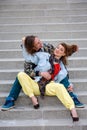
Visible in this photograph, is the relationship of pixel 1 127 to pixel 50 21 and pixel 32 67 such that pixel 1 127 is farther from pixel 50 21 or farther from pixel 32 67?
pixel 50 21

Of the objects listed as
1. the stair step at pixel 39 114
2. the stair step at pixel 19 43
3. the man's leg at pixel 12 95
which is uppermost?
the stair step at pixel 19 43

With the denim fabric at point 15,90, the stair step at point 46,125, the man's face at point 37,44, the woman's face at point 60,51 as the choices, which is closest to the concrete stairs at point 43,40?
the stair step at point 46,125

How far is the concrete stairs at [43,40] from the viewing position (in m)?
3.65

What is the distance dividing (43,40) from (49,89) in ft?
5.56

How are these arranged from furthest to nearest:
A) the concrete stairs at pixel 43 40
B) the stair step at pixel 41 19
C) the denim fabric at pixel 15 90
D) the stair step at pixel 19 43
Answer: the stair step at pixel 41 19
the stair step at pixel 19 43
the denim fabric at pixel 15 90
the concrete stairs at pixel 43 40

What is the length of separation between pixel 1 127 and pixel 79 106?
943mm

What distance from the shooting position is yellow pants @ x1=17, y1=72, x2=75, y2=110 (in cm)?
353

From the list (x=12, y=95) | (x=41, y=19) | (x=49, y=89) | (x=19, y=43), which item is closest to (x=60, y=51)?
(x=49, y=89)

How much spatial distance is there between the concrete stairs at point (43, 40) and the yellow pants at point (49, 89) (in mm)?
139

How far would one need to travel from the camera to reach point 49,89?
371 centimetres

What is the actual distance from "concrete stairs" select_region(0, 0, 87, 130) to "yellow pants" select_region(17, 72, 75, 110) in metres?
0.14

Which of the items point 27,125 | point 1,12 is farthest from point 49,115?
point 1,12

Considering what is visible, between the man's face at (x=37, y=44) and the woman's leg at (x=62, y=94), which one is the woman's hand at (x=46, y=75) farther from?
the man's face at (x=37, y=44)

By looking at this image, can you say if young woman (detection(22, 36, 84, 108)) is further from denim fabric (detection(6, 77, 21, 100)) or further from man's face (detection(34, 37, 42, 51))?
denim fabric (detection(6, 77, 21, 100))
